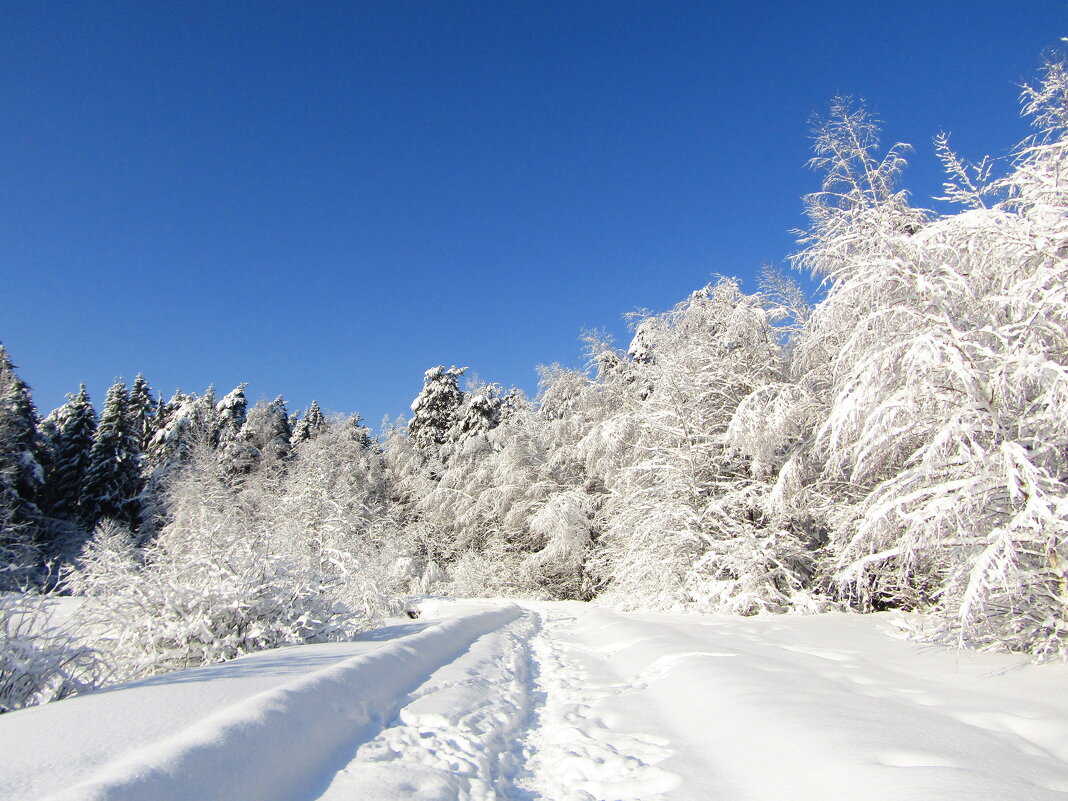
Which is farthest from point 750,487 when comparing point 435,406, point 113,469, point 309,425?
point 309,425

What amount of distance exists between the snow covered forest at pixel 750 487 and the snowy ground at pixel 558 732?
1.14m

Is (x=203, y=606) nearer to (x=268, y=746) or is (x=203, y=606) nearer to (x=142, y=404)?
(x=268, y=746)

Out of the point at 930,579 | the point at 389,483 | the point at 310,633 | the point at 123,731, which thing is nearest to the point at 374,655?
the point at 310,633

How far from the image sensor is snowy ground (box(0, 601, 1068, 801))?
2584 mm

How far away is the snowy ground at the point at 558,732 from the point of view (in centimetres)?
258

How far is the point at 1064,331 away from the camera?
573 centimetres

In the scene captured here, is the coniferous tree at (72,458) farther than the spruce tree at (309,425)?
No

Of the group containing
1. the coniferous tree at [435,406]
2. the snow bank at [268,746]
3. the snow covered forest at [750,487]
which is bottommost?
the snow bank at [268,746]

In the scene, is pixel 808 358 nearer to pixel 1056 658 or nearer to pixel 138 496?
pixel 1056 658

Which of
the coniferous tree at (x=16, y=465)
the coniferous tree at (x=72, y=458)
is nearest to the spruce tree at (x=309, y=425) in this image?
the coniferous tree at (x=72, y=458)

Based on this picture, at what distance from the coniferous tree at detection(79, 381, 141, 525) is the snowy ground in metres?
33.2

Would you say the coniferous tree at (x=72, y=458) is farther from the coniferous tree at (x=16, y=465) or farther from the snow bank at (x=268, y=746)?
the snow bank at (x=268, y=746)

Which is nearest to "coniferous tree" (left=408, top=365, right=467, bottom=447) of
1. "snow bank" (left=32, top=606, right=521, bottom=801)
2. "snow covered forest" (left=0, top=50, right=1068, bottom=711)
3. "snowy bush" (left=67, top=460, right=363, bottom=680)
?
"snow covered forest" (left=0, top=50, right=1068, bottom=711)

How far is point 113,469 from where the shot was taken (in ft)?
105
